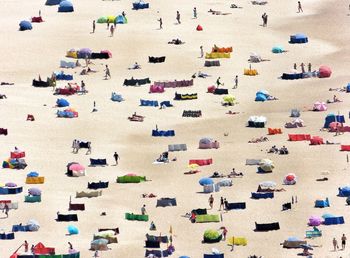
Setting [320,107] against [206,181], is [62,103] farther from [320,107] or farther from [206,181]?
[206,181]

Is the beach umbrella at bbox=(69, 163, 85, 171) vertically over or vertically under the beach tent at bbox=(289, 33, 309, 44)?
under

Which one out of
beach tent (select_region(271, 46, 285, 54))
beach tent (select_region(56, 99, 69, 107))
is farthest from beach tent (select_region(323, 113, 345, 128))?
beach tent (select_region(271, 46, 285, 54))

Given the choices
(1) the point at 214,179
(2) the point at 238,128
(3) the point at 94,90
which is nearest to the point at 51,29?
(3) the point at 94,90

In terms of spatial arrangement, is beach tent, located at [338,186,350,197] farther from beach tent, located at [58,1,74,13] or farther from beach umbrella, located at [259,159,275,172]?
beach tent, located at [58,1,74,13]

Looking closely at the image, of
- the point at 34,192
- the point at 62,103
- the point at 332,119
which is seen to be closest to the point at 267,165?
the point at 332,119

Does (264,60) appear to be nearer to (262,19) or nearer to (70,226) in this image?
(262,19)

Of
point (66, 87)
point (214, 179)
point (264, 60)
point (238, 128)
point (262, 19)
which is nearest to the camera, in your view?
point (214, 179)

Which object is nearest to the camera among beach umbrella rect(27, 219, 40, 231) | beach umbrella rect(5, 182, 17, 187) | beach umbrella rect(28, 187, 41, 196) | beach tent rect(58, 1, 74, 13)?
beach umbrella rect(27, 219, 40, 231)
